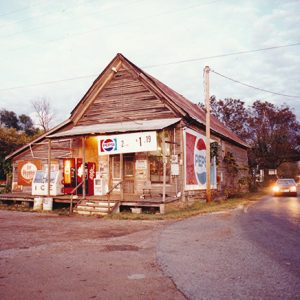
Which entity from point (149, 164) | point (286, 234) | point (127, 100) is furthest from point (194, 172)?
point (286, 234)

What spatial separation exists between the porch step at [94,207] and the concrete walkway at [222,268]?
5873 mm

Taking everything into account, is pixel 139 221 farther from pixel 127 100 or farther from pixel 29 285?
pixel 127 100

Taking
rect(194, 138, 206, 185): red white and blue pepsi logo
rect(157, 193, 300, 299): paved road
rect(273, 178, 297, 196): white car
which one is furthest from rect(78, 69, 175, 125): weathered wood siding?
rect(273, 178, 297, 196): white car

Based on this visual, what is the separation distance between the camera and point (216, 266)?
625 cm

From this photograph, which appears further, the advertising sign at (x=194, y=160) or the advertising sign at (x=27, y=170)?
the advertising sign at (x=27, y=170)

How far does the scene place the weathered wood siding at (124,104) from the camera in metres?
19.4

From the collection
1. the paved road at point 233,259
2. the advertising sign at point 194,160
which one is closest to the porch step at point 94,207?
the advertising sign at point 194,160

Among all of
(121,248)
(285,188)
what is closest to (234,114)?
(285,188)

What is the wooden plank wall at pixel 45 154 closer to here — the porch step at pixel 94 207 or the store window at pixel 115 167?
the store window at pixel 115 167

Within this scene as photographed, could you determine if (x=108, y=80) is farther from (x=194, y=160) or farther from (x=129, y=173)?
(x=194, y=160)

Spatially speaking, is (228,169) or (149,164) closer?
(149,164)

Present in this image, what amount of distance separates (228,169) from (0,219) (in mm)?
18039

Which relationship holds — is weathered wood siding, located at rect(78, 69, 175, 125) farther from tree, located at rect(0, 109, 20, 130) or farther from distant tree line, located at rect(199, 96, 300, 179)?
tree, located at rect(0, 109, 20, 130)

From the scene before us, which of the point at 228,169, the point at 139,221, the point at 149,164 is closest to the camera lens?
the point at 139,221
